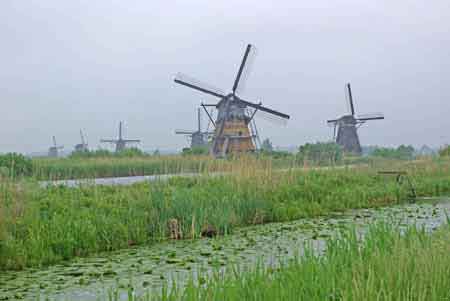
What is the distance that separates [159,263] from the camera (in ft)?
19.6

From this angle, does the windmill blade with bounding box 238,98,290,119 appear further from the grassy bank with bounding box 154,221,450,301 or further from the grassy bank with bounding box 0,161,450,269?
the grassy bank with bounding box 154,221,450,301

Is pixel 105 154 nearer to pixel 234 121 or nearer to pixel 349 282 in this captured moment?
pixel 234 121

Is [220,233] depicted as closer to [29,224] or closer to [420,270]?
[29,224]

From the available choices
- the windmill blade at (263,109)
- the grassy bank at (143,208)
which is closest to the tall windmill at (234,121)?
the windmill blade at (263,109)

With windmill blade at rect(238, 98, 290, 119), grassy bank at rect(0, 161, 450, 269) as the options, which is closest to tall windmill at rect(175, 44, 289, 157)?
windmill blade at rect(238, 98, 290, 119)

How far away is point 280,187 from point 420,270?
7760 millimetres

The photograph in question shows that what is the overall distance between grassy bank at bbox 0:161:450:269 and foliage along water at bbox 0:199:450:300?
0.39m

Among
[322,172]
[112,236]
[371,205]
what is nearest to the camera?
[112,236]

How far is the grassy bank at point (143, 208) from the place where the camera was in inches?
267

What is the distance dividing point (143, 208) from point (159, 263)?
8.21ft

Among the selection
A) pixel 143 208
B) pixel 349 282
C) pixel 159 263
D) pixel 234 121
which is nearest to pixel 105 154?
pixel 234 121

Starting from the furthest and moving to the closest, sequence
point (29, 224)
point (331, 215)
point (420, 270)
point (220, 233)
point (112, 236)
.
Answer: point (331, 215), point (220, 233), point (112, 236), point (29, 224), point (420, 270)

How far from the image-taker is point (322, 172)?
1412 cm

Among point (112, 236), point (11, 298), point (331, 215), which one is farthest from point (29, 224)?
point (331, 215)
